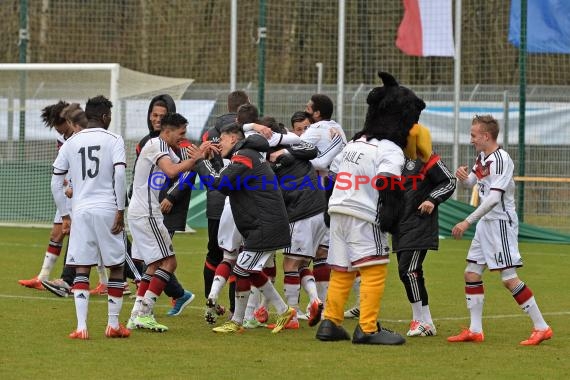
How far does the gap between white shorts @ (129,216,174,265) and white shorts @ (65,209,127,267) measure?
62 centimetres

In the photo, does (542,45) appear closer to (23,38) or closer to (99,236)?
(23,38)

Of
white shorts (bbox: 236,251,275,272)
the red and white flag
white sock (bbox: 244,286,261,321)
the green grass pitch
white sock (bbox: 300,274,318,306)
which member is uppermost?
the red and white flag

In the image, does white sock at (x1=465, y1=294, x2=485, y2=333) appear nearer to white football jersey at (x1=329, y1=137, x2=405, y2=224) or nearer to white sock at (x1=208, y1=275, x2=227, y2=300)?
white football jersey at (x1=329, y1=137, x2=405, y2=224)

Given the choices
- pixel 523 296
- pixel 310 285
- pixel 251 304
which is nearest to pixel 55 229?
pixel 251 304

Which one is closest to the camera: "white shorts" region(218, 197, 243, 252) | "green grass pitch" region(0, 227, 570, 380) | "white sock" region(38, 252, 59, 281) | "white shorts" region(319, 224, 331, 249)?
"green grass pitch" region(0, 227, 570, 380)

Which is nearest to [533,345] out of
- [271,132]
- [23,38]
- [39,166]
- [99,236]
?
[271,132]

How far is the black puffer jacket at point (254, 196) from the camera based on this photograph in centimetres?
976

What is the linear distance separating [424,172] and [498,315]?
213 centimetres

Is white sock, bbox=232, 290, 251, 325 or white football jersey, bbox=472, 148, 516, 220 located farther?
white sock, bbox=232, 290, 251, 325

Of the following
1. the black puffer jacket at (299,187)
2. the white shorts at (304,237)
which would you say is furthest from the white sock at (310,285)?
the black puffer jacket at (299,187)

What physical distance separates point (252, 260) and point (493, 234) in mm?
2024

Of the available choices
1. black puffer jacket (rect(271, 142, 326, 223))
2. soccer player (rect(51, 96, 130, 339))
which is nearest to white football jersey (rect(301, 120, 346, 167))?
black puffer jacket (rect(271, 142, 326, 223))

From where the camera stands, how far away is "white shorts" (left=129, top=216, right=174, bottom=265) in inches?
394

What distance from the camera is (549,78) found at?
26109 mm
